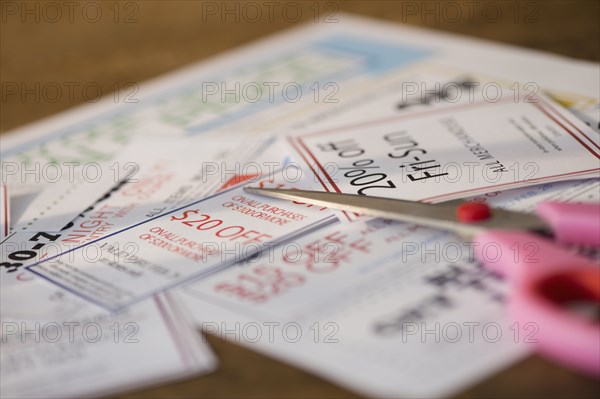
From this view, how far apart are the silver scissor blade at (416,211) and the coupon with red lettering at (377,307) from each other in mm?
14

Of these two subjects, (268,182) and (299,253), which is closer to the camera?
(299,253)

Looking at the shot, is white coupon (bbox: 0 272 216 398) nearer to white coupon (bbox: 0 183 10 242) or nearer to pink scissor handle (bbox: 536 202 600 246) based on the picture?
white coupon (bbox: 0 183 10 242)

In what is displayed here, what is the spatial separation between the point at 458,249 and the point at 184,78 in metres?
0.57

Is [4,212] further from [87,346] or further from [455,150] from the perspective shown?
[455,150]

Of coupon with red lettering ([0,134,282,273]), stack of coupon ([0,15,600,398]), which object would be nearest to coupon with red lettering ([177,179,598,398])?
stack of coupon ([0,15,600,398])

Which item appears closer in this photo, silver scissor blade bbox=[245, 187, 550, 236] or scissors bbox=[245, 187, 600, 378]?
scissors bbox=[245, 187, 600, 378]

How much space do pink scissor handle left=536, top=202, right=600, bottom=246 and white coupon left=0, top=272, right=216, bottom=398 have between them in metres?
0.25

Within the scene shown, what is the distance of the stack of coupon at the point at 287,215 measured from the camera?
1.69ft

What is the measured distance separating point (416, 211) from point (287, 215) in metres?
0.11

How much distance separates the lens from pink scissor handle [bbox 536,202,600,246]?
55 cm

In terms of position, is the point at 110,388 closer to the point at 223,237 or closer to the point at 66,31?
the point at 223,237

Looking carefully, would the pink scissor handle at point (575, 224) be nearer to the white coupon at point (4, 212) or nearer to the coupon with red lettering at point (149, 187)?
the coupon with red lettering at point (149, 187)

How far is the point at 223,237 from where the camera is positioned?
646 millimetres

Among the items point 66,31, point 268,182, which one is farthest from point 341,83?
point 66,31
